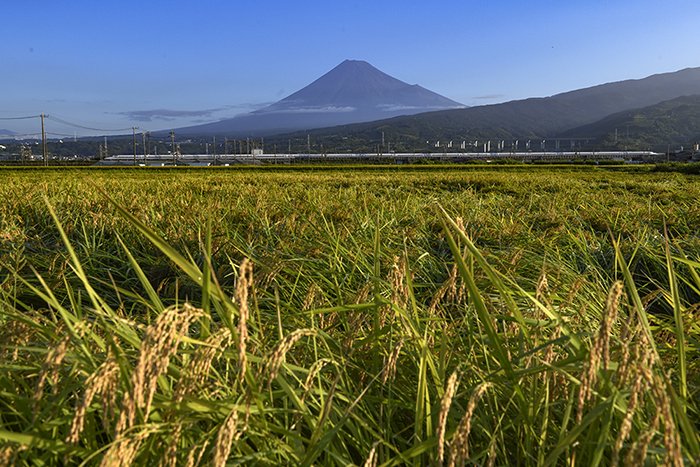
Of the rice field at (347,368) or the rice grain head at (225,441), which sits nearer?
the rice grain head at (225,441)

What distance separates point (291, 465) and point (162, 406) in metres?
0.38

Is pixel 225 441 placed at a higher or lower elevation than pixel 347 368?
higher

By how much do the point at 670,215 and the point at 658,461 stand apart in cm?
549

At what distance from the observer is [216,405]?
112 centimetres

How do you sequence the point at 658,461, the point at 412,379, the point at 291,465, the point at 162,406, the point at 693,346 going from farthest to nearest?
the point at 693,346, the point at 412,379, the point at 291,465, the point at 658,461, the point at 162,406

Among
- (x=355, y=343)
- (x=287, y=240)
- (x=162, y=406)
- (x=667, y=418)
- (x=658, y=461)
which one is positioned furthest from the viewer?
(x=287, y=240)

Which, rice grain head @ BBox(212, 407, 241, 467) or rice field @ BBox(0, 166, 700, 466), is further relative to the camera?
rice field @ BBox(0, 166, 700, 466)

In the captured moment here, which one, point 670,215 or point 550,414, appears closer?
point 550,414

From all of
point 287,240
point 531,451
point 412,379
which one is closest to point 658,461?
point 531,451

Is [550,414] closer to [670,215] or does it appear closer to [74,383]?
[74,383]

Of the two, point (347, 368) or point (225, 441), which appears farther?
point (347, 368)

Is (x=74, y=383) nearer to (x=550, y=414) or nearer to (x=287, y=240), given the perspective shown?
(x=550, y=414)

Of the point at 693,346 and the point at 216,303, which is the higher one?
the point at 216,303

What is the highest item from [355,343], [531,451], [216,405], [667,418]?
[667,418]
